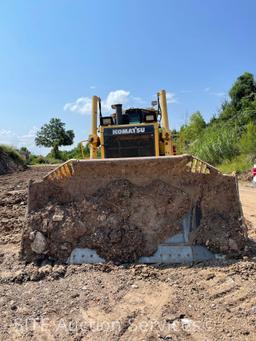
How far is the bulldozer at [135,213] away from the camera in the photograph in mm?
4133

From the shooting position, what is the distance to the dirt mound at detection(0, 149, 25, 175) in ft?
76.0

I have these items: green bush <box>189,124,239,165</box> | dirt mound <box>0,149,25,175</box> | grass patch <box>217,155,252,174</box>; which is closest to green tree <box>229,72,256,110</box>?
green bush <box>189,124,239,165</box>

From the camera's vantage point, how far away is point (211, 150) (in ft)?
62.2

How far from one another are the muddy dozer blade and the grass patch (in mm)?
11089

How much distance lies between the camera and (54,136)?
59.3 metres

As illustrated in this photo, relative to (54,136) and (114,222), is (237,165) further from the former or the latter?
(54,136)

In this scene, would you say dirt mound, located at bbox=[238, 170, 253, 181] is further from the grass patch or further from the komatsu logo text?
the komatsu logo text

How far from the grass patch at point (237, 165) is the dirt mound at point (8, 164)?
45.7ft

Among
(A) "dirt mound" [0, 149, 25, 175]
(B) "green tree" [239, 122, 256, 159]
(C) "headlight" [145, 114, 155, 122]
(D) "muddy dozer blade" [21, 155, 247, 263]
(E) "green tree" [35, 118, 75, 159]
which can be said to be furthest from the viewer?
(E) "green tree" [35, 118, 75, 159]

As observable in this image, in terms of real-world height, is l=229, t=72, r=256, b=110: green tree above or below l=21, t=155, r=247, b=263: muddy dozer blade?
above

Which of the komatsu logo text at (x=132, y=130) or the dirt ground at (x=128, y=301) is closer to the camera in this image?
the dirt ground at (x=128, y=301)

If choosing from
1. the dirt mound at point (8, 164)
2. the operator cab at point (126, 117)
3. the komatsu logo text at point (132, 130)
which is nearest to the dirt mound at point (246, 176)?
the operator cab at point (126, 117)

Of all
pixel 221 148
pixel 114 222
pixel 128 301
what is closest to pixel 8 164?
pixel 221 148

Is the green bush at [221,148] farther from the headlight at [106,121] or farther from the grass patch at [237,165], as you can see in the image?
the headlight at [106,121]
